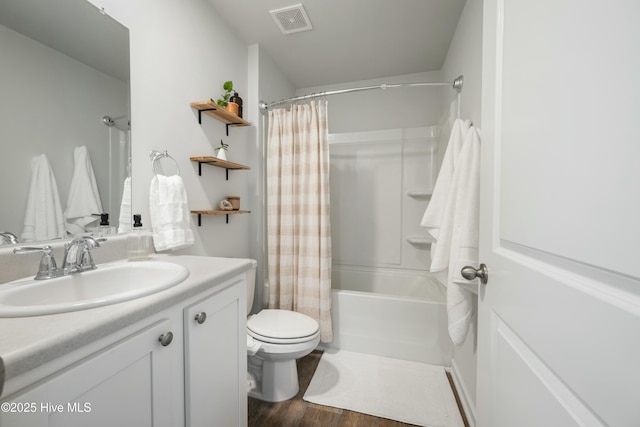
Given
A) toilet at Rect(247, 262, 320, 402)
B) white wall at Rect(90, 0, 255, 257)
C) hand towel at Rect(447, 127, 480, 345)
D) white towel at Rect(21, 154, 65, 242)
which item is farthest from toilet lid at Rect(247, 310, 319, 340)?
white towel at Rect(21, 154, 65, 242)

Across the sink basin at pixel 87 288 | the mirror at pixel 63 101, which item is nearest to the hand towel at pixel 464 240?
the sink basin at pixel 87 288

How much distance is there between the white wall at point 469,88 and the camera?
1311 mm

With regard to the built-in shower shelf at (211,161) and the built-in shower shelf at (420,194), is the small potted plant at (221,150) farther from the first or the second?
the built-in shower shelf at (420,194)

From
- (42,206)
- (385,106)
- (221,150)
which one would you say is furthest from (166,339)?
(385,106)

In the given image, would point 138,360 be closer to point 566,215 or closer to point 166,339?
point 166,339

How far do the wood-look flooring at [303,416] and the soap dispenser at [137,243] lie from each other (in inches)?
41.6

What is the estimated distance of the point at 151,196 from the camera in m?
1.21

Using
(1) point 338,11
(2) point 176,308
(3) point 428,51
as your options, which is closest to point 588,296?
(2) point 176,308

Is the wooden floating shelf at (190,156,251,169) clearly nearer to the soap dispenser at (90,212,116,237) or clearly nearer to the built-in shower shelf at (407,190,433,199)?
the soap dispenser at (90,212,116,237)

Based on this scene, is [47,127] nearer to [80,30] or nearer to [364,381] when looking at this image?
[80,30]

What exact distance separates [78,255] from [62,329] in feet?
1.76

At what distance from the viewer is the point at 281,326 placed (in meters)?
1.49

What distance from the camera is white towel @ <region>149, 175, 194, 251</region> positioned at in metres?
1.22

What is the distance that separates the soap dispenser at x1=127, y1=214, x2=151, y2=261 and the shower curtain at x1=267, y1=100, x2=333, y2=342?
3.14 ft
